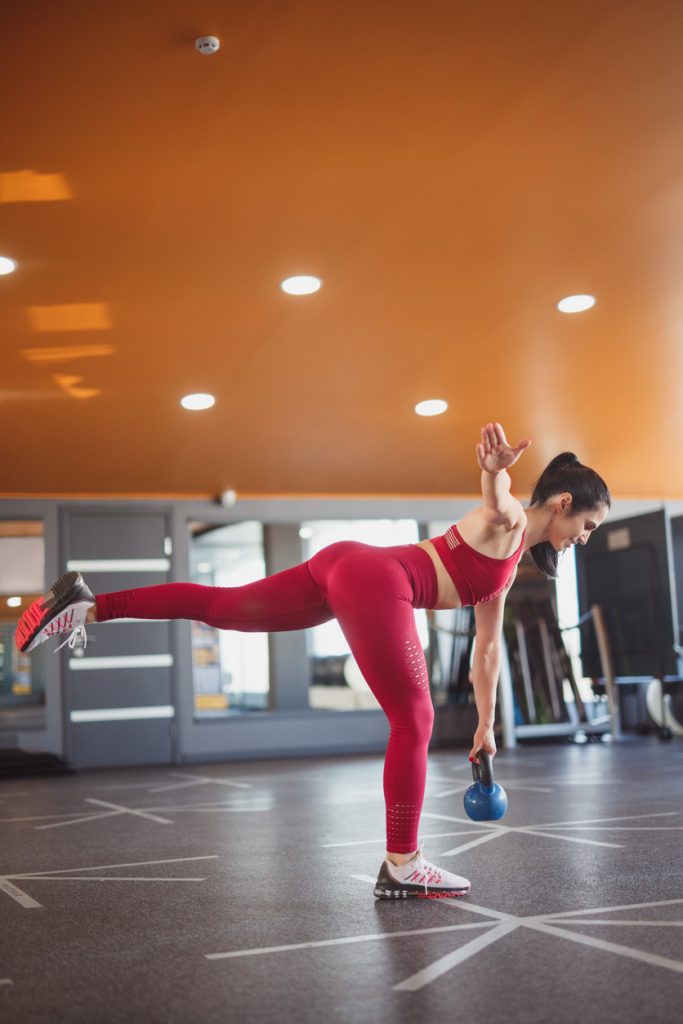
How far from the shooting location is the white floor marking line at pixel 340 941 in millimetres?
2174

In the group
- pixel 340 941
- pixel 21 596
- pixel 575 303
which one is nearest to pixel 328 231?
pixel 575 303

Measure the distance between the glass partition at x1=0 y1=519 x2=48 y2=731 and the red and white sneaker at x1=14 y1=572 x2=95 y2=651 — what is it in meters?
5.97

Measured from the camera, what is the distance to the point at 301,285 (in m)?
5.54

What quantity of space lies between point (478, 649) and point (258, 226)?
2715 millimetres

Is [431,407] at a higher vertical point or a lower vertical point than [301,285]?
lower

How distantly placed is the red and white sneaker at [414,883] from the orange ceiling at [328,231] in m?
2.62

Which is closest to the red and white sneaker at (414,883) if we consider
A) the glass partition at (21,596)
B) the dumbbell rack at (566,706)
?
the dumbbell rack at (566,706)

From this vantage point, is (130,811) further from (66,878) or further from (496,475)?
(496,475)

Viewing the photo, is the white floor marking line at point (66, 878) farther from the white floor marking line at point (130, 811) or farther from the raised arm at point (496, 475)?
the raised arm at point (496, 475)

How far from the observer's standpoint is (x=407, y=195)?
183 inches

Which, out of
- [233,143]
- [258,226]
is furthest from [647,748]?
[233,143]

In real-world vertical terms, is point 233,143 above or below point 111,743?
above

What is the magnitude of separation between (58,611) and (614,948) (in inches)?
60.9

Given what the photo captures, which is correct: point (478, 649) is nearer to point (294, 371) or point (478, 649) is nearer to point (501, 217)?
point (501, 217)
